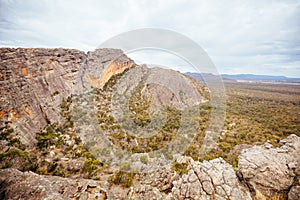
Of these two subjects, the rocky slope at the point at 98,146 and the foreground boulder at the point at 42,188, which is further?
the rocky slope at the point at 98,146

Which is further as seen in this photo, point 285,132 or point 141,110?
point 141,110

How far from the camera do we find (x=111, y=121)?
1612 centimetres

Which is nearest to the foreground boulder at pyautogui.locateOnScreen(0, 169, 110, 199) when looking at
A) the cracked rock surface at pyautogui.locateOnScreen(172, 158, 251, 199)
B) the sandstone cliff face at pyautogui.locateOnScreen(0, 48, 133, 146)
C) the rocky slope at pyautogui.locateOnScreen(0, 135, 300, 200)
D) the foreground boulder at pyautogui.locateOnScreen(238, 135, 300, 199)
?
the rocky slope at pyautogui.locateOnScreen(0, 135, 300, 200)

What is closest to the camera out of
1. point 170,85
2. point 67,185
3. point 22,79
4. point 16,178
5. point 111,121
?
point 16,178

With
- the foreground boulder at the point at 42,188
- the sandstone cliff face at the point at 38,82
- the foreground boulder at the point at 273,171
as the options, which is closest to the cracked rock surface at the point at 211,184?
the foreground boulder at the point at 273,171

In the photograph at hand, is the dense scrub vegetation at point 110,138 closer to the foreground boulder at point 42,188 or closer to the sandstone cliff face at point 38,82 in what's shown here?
the sandstone cliff face at point 38,82

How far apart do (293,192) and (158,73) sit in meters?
33.1

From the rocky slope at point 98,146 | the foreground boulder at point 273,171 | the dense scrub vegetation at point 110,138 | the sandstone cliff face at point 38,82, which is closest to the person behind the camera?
the foreground boulder at point 273,171

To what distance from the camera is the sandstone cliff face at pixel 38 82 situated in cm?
1092

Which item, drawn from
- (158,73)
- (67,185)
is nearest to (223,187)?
(67,185)

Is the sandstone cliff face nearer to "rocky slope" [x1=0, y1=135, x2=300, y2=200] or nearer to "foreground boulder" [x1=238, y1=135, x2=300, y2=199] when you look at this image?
"rocky slope" [x1=0, y1=135, x2=300, y2=200]

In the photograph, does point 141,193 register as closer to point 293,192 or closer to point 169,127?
point 293,192

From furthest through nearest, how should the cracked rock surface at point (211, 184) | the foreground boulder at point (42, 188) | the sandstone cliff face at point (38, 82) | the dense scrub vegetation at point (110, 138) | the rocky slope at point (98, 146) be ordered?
the sandstone cliff face at point (38, 82), the dense scrub vegetation at point (110, 138), the rocky slope at point (98, 146), the cracked rock surface at point (211, 184), the foreground boulder at point (42, 188)

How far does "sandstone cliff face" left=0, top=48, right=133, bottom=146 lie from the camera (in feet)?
35.8
